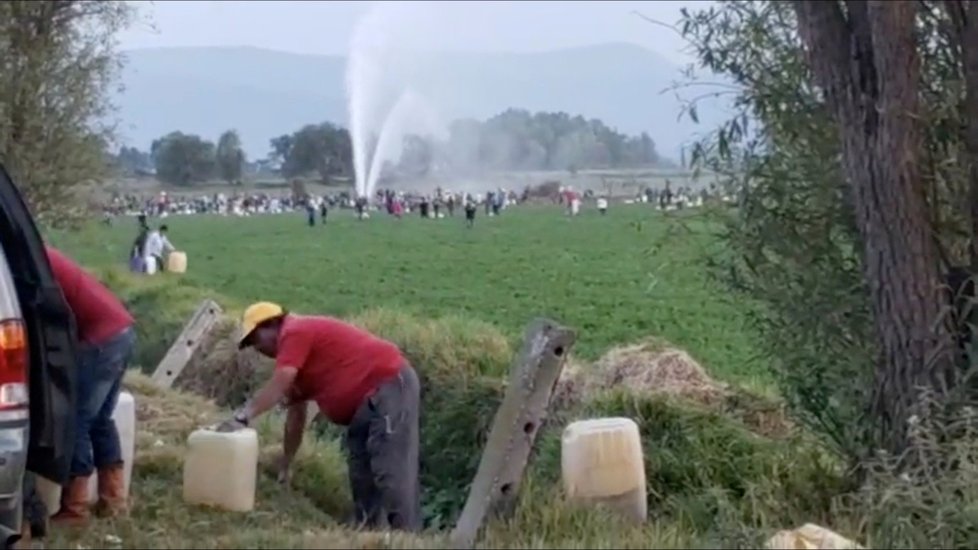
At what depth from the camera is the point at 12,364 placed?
5945 millimetres

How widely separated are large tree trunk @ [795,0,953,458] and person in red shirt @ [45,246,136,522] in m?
3.47

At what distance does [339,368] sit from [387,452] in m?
0.52

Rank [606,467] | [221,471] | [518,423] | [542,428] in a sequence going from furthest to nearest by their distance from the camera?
[542,428] → [221,471] → [606,467] → [518,423]

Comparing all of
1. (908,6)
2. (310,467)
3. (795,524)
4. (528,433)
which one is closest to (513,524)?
(528,433)

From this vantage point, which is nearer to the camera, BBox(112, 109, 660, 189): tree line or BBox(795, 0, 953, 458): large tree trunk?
BBox(795, 0, 953, 458): large tree trunk

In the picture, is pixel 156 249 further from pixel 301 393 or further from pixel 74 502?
pixel 74 502

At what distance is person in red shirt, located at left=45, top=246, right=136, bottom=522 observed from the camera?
7836mm

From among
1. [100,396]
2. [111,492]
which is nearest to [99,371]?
[100,396]

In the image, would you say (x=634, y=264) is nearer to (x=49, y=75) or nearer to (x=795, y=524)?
(x=49, y=75)

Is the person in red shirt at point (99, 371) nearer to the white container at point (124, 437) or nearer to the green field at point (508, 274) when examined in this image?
the white container at point (124, 437)

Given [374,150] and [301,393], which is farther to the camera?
[374,150]

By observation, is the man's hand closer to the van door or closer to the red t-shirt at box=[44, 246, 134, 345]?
the red t-shirt at box=[44, 246, 134, 345]

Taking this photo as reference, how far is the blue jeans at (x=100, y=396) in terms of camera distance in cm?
786

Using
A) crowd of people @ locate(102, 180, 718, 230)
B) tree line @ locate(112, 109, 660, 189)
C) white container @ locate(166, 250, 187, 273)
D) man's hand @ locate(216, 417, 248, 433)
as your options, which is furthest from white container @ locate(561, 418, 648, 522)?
tree line @ locate(112, 109, 660, 189)
